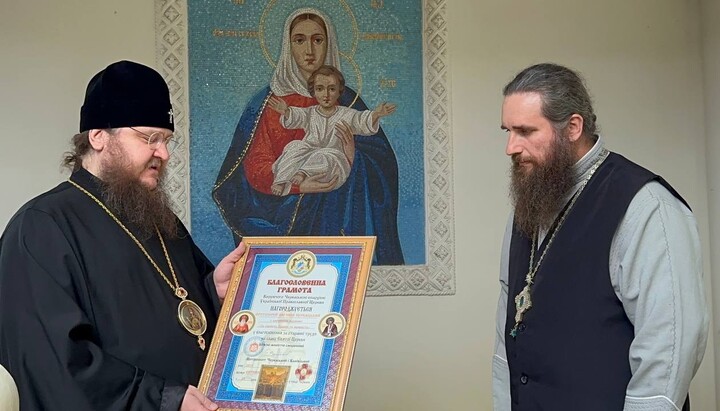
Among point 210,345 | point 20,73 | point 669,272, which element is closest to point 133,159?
point 210,345

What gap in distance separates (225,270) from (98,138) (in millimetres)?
609

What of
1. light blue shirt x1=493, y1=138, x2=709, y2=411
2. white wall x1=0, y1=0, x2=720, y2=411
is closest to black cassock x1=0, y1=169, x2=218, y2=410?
light blue shirt x1=493, y1=138, x2=709, y2=411

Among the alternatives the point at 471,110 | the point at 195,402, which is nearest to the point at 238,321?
the point at 195,402

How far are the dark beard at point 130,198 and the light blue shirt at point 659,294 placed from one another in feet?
4.85

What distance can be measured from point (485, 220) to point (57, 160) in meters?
2.32

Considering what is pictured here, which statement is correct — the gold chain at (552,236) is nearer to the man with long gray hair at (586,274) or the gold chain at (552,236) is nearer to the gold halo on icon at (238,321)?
the man with long gray hair at (586,274)

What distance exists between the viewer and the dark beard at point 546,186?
8.64 feet

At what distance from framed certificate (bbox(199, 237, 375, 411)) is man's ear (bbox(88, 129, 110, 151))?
1.95 ft

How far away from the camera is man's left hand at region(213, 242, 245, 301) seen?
2949mm

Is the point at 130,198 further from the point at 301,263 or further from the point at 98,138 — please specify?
the point at 301,263

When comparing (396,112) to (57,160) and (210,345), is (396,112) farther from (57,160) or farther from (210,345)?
(210,345)

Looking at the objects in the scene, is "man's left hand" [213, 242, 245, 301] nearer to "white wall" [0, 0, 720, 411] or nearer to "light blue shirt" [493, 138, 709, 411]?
"light blue shirt" [493, 138, 709, 411]

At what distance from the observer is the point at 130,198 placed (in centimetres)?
281

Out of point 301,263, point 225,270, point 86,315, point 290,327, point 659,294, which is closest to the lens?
point 659,294
